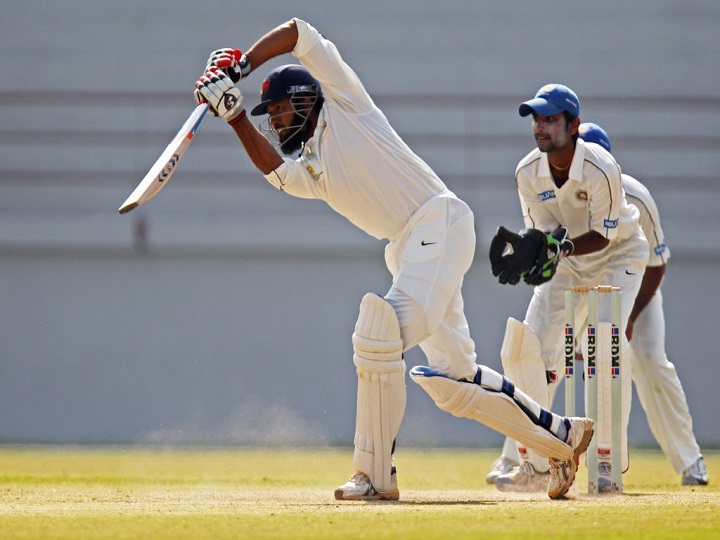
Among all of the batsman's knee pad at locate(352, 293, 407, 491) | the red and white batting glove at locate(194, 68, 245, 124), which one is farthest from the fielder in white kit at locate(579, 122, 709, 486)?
the red and white batting glove at locate(194, 68, 245, 124)

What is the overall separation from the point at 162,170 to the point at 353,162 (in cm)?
56

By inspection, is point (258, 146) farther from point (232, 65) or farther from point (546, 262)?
point (546, 262)

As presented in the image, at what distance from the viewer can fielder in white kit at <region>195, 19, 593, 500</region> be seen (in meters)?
3.36

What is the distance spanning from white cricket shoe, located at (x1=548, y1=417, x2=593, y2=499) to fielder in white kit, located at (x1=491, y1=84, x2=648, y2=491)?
223 millimetres

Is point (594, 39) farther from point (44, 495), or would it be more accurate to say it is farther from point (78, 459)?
point (44, 495)

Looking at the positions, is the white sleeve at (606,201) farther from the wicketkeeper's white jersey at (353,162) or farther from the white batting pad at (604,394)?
the wicketkeeper's white jersey at (353,162)

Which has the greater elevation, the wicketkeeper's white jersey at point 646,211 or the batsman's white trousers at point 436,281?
the wicketkeeper's white jersey at point 646,211

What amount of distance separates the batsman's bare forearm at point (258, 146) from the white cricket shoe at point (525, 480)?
1398 mm

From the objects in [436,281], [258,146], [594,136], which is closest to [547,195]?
[594,136]

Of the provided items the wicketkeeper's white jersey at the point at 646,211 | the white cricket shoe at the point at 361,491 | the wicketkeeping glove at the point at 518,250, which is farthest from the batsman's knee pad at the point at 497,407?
the wicketkeeper's white jersey at the point at 646,211

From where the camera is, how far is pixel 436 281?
3.39 metres

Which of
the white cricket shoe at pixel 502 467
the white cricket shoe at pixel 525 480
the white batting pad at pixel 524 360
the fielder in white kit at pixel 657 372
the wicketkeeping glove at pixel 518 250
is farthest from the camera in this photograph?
the fielder in white kit at pixel 657 372

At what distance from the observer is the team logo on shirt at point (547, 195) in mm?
4188

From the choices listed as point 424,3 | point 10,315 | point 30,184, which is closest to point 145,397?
point 10,315
